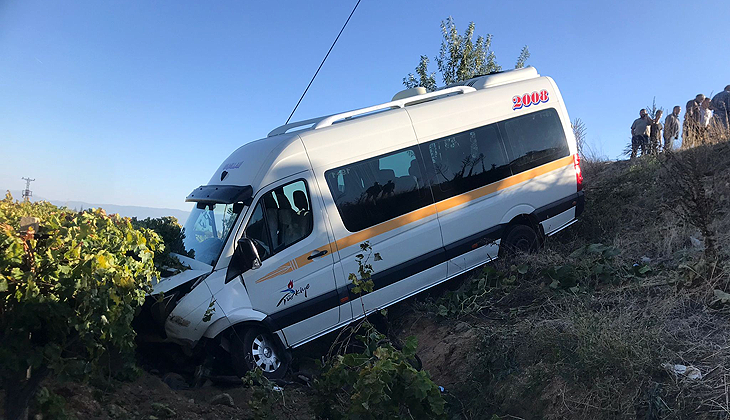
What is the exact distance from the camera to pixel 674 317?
5.04 meters

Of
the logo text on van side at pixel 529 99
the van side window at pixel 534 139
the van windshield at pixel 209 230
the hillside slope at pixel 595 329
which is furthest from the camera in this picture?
the logo text on van side at pixel 529 99

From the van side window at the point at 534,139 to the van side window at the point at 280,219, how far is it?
3.24m

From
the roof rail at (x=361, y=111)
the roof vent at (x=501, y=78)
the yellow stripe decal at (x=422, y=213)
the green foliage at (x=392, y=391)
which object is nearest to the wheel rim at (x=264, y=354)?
the yellow stripe decal at (x=422, y=213)

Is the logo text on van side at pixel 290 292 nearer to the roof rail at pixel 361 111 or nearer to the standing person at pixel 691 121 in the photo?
the roof rail at pixel 361 111

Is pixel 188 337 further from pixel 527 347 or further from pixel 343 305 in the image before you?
pixel 527 347

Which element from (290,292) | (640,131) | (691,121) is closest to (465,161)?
(290,292)

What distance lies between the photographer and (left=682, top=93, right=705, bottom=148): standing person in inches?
413

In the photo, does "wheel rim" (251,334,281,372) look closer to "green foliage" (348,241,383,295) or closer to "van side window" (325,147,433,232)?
"green foliage" (348,241,383,295)

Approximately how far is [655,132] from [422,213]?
7926 mm

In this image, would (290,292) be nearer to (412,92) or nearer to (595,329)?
(595,329)

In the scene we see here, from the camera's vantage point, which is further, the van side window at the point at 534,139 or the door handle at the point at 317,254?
the van side window at the point at 534,139

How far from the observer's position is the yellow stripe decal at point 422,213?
6.39 meters

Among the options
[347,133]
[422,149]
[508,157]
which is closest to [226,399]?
[347,133]

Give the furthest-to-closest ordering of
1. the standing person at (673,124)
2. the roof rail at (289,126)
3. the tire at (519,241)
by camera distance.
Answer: the standing person at (673,124), the tire at (519,241), the roof rail at (289,126)
